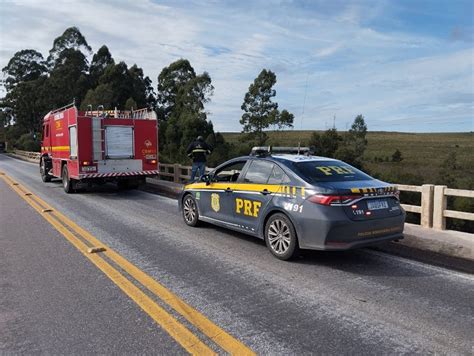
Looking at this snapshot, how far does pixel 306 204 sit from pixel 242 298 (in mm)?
1706

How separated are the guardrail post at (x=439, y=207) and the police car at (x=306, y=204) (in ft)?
4.97

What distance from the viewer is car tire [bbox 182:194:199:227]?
28.0ft

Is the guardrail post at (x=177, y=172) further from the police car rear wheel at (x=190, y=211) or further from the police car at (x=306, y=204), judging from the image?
the police car at (x=306, y=204)

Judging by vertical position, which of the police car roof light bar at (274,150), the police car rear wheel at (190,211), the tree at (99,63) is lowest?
the police car rear wheel at (190,211)

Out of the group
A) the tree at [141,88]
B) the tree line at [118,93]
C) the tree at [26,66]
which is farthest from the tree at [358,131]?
the tree at [26,66]

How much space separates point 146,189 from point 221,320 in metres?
12.5

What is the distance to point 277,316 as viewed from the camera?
4223mm

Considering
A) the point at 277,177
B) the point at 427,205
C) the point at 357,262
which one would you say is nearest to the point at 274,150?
the point at 277,177

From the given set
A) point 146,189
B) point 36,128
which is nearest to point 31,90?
point 36,128

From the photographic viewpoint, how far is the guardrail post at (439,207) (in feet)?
24.2

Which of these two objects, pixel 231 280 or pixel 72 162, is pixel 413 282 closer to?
pixel 231 280

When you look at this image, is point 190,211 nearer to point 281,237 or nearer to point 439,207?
point 281,237

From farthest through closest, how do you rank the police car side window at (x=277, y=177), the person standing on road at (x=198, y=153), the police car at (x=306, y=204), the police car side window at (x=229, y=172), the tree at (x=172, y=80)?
the tree at (x=172, y=80) < the person standing on road at (x=198, y=153) < the police car side window at (x=229, y=172) < the police car side window at (x=277, y=177) < the police car at (x=306, y=204)

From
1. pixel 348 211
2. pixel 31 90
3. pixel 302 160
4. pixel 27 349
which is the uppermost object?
pixel 31 90
